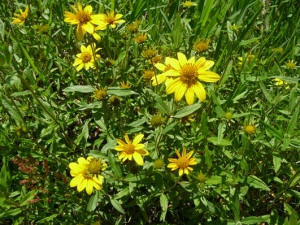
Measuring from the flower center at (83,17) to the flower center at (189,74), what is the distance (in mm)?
832

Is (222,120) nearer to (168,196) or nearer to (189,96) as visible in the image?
(189,96)

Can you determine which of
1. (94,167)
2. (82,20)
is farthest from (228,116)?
(82,20)

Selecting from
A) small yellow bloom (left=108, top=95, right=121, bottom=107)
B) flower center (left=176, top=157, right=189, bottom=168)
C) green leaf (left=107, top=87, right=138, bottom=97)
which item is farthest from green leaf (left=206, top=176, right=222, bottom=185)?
small yellow bloom (left=108, top=95, right=121, bottom=107)

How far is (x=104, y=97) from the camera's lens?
5.81ft

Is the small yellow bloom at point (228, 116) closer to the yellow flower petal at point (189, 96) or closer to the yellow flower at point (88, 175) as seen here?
the yellow flower petal at point (189, 96)

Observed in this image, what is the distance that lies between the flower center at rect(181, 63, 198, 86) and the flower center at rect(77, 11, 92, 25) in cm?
83

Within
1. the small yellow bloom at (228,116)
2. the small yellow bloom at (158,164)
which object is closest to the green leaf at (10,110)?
the small yellow bloom at (158,164)

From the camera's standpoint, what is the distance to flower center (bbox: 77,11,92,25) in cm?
169

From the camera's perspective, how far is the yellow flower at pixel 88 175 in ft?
4.91

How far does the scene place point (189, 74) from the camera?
1.46 m

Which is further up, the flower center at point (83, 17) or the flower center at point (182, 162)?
the flower center at point (83, 17)

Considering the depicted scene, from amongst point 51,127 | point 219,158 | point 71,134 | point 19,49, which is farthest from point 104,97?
point 19,49

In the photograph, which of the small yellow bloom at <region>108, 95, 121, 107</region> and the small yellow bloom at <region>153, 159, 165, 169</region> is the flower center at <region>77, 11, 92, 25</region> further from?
the small yellow bloom at <region>153, 159, 165, 169</region>

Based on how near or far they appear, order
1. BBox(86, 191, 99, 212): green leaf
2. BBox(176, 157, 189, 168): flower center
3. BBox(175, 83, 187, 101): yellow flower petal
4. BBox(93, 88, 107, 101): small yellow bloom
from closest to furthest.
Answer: BBox(175, 83, 187, 101): yellow flower petal
BBox(86, 191, 99, 212): green leaf
BBox(176, 157, 189, 168): flower center
BBox(93, 88, 107, 101): small yellow bloom
